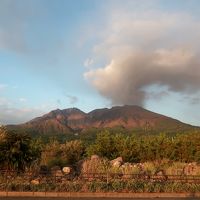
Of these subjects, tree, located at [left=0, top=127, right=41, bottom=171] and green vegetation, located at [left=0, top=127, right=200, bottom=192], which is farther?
tree, located at [left=0, top=127, right=41, bottom=171]

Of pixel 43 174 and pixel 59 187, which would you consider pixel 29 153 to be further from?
pixel 59 187

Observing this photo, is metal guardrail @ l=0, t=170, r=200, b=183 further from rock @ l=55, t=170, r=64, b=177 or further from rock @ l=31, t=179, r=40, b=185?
rock @ l=55, t=170, r=64, b=177

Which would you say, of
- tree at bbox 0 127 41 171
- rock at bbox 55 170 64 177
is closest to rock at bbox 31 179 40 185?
rock at bbox 55 170 64 177

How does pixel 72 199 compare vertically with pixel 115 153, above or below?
below

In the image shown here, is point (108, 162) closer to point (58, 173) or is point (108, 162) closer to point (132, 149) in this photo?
point (58, 173)

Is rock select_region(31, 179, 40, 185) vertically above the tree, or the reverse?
the tree

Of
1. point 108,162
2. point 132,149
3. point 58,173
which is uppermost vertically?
point 132,149

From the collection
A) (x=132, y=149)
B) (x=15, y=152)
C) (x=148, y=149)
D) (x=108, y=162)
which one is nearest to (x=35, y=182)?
(x=15, y=152)

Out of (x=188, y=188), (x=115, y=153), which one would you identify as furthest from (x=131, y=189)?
(x=115, y=153)

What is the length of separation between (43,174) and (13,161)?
2.17 m

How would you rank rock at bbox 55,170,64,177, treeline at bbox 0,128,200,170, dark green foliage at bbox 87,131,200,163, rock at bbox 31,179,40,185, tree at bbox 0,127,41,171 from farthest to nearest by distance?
dark green foliage at bbox 87,131,200,163
treeline at bbox 0,128,200,170
tree at bbox 0,127,41,171
rock at bbox 55,170,64,177
rock at bbox 31,179,40,185

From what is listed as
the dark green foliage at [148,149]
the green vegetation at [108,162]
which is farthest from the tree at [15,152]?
the dark green foliage at [148,149]

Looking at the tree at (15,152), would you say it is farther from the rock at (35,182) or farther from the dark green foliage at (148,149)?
the dark green foliage at (148,149)

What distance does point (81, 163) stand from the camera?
28.3 metres
